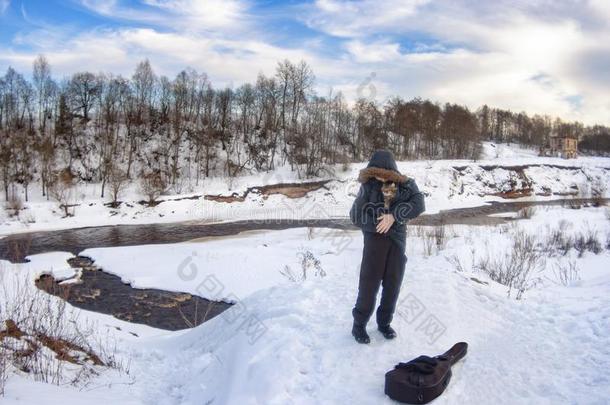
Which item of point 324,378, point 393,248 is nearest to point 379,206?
point 393,248

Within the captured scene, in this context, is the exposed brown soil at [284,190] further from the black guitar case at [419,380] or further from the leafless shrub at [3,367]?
the black guitar case at [419,380]

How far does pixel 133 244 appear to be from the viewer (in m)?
18.6

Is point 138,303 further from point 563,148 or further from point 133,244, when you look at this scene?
point 563,148

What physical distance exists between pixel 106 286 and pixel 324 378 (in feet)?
32.6

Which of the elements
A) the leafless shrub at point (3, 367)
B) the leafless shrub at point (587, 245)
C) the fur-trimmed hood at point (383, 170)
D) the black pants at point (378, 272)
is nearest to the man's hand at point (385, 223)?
the black pants at point (378, 272)

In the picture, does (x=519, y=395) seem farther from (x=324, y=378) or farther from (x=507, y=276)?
(x=507, y=276)

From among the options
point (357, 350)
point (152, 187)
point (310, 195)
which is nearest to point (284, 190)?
point (310, 195)

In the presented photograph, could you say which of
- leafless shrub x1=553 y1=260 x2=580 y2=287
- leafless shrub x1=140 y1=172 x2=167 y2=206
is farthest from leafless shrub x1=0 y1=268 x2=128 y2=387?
leafless shrub x1=140 y1=172 x2=167 y2=206

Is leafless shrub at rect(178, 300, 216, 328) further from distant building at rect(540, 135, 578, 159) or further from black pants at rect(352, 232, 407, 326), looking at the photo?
distant building at rect(540, 135, 578, 159)

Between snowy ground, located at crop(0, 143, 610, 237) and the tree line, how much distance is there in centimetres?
270

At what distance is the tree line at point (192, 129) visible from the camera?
122 feet

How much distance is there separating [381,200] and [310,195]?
98.1 feet

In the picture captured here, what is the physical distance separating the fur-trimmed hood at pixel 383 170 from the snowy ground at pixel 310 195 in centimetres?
2335

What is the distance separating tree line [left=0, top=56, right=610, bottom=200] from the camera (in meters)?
37.2
